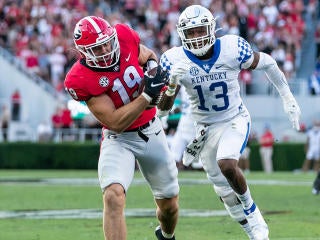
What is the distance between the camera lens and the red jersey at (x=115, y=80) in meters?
7.22

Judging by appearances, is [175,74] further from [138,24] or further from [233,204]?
[138,24]

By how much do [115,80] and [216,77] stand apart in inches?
47.5

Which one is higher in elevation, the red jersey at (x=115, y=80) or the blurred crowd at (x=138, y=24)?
the red jersey at (x=115, y=80)

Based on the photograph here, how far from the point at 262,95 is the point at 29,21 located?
6343 mm

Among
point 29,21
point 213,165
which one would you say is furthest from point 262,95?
point 213,165

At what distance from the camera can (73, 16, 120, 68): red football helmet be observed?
23.4ft

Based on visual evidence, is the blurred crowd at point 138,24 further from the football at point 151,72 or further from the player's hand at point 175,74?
the football at point 151,72

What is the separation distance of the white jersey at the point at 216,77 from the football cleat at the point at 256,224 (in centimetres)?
90

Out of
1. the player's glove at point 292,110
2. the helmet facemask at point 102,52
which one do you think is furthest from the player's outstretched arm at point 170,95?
the player's glove at point 292,110

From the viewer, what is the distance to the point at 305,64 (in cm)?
2564

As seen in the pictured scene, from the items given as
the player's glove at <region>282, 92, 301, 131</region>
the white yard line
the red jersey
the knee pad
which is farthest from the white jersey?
the white yard line

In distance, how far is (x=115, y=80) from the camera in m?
7.30

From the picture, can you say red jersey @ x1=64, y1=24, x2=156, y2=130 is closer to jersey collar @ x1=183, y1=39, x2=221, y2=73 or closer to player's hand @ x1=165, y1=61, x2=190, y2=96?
player's hand @ x1=165, y1=61, x2=190, y2=96

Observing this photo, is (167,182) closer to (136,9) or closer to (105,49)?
(105,49)
